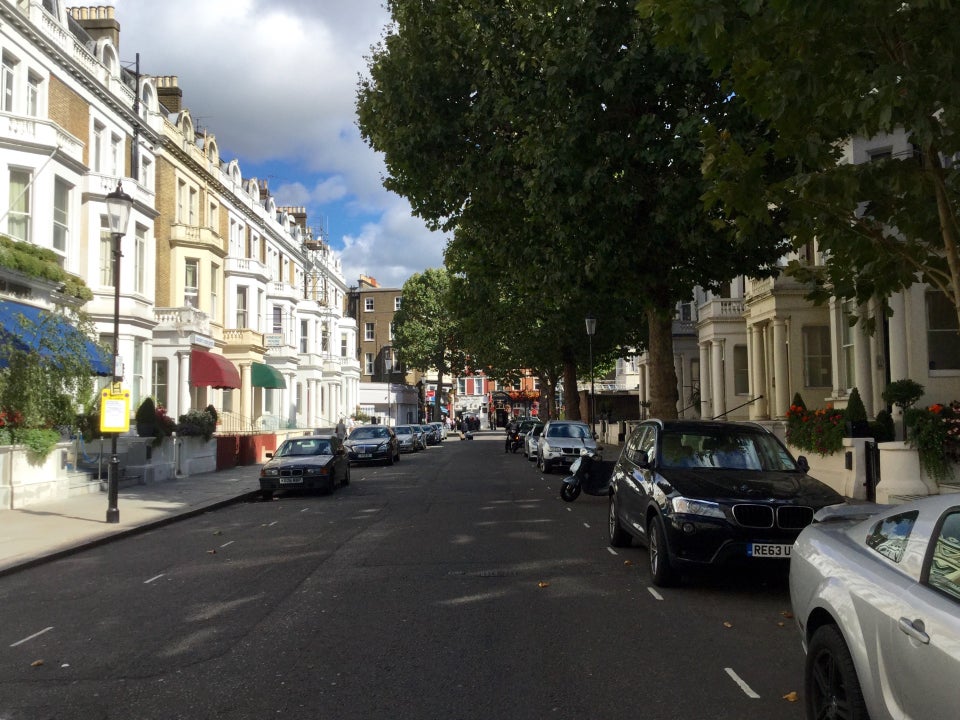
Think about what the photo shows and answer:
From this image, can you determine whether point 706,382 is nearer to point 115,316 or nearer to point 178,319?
point 178,319

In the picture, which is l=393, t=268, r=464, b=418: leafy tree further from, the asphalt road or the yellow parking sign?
the asphalt road

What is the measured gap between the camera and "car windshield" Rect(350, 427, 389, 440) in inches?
1224

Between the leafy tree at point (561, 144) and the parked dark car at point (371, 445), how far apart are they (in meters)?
12.1

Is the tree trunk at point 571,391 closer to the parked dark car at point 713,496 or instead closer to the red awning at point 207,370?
the red awning at point 207,370

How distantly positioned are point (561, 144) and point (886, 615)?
36.5 ft

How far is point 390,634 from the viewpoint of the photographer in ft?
21.4

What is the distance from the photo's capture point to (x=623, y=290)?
56.0ft

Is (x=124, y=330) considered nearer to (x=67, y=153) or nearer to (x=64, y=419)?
(x=67, y=153)

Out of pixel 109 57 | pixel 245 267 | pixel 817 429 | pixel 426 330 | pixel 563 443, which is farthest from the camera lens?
pixel 426 330

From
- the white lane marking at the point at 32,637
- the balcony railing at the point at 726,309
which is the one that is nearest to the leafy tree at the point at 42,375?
the white lane marking at the point at 32,637

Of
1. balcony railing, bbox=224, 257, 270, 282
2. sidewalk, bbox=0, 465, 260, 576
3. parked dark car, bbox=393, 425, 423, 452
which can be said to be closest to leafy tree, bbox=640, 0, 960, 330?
sidewalk, bbox=0, 465, 260, 576

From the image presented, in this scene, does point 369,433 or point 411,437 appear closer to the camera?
point 369,433

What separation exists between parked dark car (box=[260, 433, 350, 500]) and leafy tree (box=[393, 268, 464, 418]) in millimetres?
55404

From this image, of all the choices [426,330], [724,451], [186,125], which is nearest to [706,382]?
[186,125]
